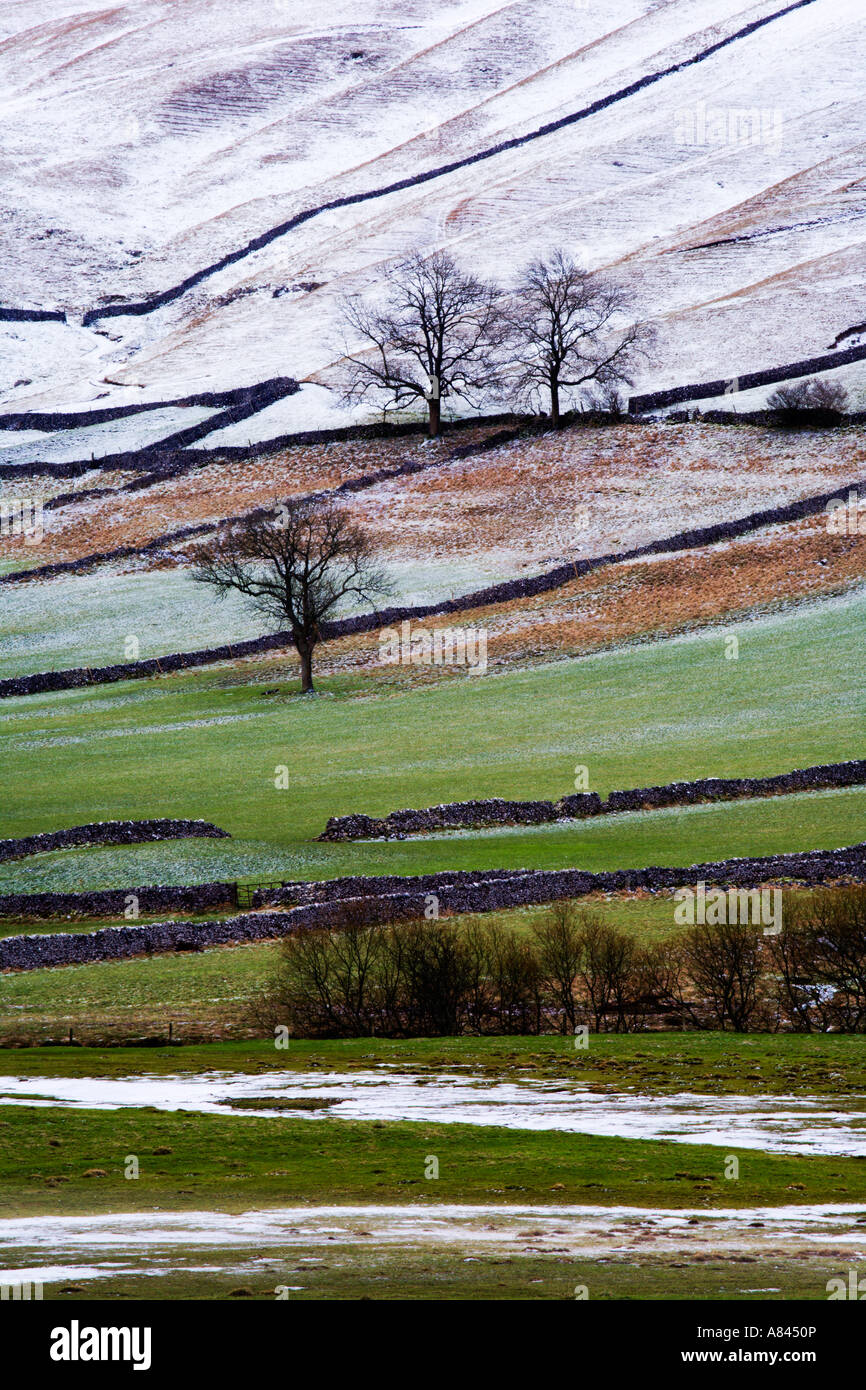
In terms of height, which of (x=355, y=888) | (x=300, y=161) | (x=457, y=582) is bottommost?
(x=355, y=888)

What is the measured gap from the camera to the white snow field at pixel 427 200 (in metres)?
123

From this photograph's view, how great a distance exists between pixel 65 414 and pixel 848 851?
319 feet

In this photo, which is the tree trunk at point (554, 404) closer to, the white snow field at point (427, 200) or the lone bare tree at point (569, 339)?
the lone bare tree at point (569, 339)

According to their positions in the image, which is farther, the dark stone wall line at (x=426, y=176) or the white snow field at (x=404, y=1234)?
the dark stone wall line at (x=426, y=176)

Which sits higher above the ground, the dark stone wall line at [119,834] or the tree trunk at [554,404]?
the tree trunk at [554,404]

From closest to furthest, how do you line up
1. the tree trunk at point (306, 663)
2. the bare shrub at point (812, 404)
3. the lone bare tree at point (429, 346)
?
the tree trunk at point (306, 663) < the bare shrub at point (812, 404) < the lone bare tree at point (429, 346)

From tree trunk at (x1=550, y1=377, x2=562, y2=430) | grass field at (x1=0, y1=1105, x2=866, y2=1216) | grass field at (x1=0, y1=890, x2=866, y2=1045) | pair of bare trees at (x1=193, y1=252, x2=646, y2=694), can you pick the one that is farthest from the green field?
tree trunk at (x1=550, y1=377, x2=562, y2=430)

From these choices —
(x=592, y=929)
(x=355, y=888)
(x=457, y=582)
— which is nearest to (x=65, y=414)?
(x=457, y=582)

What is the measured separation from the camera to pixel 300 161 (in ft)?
590

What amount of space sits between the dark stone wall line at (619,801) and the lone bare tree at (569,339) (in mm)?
57468

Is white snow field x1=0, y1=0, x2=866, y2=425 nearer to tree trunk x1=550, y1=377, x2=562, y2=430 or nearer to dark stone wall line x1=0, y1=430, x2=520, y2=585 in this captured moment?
tree trunk x1=550, y1=377, x2=562, y2=430

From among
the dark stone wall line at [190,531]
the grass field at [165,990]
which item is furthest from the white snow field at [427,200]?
the grass field at [165,990]

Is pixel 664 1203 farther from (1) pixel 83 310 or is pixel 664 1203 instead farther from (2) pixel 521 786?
(1) pixel 83 310

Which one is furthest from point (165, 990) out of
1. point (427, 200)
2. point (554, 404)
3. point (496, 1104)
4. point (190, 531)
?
point (427, 200)
